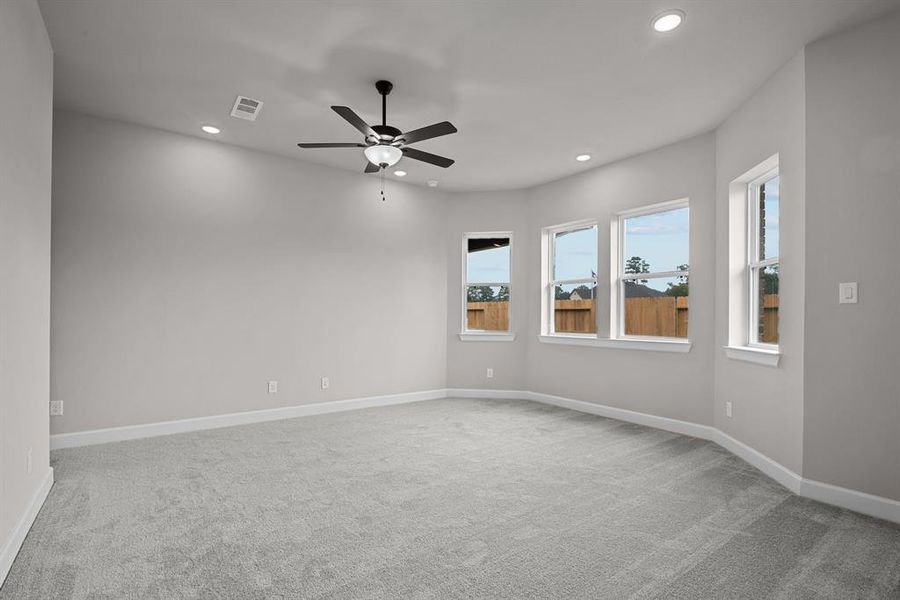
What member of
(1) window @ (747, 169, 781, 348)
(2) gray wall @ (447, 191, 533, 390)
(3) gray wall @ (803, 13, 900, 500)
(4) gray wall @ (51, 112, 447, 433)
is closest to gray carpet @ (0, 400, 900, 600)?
(3) gray wall @ (803, 13, 900, 500)

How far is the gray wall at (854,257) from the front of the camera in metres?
2.63

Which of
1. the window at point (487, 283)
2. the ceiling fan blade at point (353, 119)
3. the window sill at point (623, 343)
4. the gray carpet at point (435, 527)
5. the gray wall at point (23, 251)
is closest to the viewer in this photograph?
the gray carpet at point (435, 527)

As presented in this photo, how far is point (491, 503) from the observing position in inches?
111

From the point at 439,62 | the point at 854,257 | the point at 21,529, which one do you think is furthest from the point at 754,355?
the point at 21,529

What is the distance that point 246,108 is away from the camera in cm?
385

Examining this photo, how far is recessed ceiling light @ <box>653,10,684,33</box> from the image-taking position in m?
2.62

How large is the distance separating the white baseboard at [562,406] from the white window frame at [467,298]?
69cm

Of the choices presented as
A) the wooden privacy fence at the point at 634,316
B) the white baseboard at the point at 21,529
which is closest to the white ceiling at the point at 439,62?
the wooden privacy fence at the point at 634,316

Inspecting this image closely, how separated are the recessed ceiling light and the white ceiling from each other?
0.14 feet

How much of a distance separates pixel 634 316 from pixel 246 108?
4207 millimetres

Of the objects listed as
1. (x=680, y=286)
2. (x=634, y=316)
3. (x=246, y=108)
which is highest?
(x=246, y=108)

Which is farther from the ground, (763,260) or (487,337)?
(763,260)

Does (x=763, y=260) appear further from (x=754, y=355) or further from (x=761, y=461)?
(x=761, y=461)

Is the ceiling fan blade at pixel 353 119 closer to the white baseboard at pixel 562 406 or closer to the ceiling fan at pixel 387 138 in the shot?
the ceiling fan at pixel 387 138
